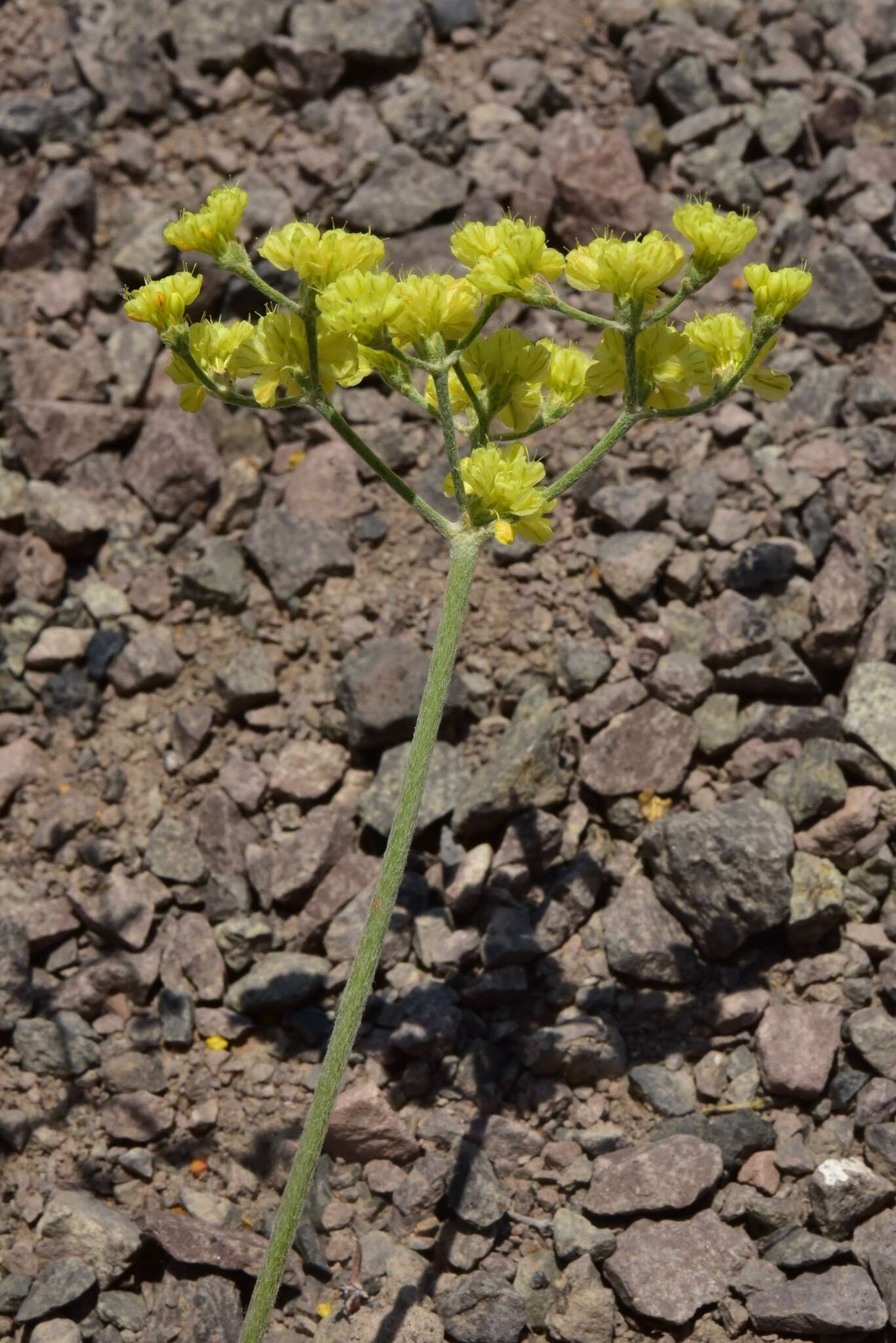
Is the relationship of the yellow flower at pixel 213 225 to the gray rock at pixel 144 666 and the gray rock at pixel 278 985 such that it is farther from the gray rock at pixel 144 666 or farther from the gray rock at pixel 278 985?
the gray rock at pixel 278 985

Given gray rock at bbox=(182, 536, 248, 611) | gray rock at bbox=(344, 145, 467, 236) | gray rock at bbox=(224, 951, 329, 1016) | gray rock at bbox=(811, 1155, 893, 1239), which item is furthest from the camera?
gray rock at bbox=(344, 145, 467, 236)

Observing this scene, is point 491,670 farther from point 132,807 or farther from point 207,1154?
point 207,1154

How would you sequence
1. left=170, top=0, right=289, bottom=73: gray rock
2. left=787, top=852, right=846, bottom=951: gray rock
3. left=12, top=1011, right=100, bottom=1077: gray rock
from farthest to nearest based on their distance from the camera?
left=170, top=0, right=289, bottom=73: gray rock → left=12, top=1011, right=100, bottom=1077: gray rock → left=787, top=852, right=846, bottom=951: gray rock

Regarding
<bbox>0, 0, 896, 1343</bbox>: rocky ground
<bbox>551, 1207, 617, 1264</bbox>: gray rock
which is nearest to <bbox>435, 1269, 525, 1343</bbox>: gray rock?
<bbox>0, 0, 896, 1343</bbox>: rocky ground

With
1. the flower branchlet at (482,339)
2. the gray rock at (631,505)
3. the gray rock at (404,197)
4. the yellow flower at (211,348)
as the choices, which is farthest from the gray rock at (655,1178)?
the gray rock at (404,197)

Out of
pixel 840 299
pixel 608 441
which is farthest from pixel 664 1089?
pixel 840 299

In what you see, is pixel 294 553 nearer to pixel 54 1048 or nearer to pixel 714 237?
pixel 54 1048

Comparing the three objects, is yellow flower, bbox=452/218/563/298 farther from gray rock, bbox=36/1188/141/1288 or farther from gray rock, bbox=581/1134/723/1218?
A: gray rock, bbox=36/1188/141/1288
